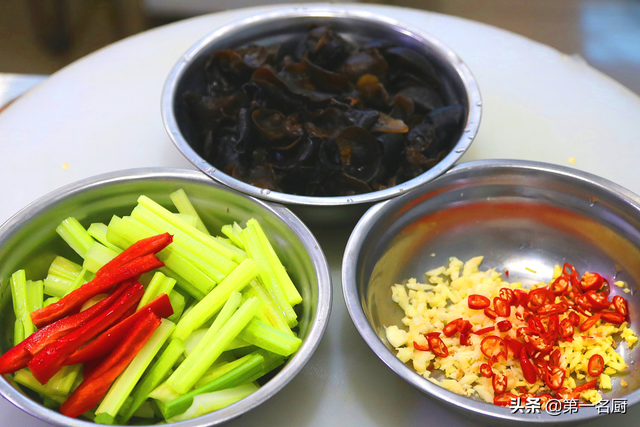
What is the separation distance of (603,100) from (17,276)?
2689 millimetres

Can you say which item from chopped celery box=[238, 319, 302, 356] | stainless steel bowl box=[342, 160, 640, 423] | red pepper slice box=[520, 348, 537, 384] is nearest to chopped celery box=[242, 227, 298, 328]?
chopped celery box=[238, 319, 302, 356]

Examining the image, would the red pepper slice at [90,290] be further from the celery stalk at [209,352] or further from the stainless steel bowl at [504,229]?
the stainless steel bowl at [504,229]

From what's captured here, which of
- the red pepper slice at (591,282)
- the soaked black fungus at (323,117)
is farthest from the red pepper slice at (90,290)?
the red pepper slice at (591,282)

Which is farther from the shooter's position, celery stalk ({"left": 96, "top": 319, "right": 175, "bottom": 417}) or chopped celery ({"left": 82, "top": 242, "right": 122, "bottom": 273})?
chopped celery ({"left": 82, "top": 242, "right": 122, "bottom": 273})

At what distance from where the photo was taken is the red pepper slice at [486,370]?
5.14 feet

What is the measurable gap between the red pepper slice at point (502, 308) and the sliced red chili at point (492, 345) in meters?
0.11

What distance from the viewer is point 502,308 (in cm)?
170

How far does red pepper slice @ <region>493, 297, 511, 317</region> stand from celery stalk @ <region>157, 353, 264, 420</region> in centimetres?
80

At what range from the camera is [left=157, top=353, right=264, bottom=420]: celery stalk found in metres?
1.34

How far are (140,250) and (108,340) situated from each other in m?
0.28

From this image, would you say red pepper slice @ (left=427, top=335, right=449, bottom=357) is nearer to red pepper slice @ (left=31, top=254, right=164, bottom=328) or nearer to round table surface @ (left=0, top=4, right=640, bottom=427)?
round table surface @ (left=0, top=4, right=640, bottom=427)

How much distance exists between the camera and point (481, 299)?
1.74m

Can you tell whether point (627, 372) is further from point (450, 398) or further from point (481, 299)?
point (450, 398)

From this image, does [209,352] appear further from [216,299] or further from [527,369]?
[527,369]
